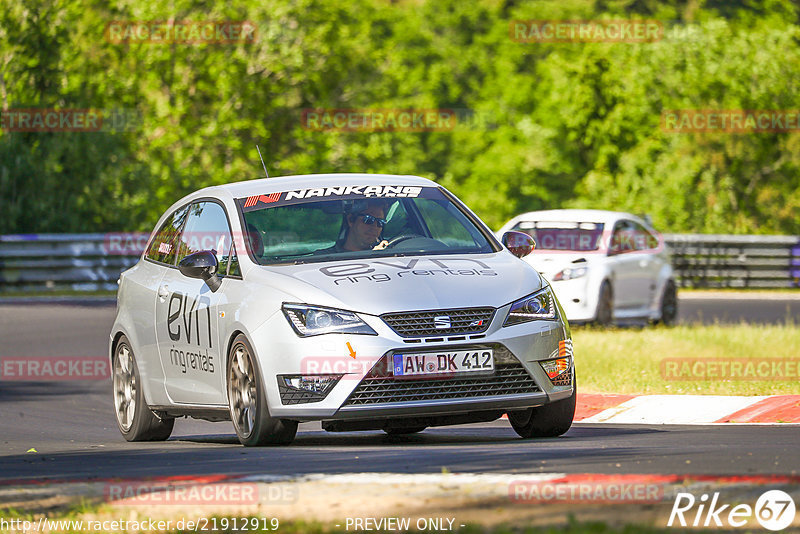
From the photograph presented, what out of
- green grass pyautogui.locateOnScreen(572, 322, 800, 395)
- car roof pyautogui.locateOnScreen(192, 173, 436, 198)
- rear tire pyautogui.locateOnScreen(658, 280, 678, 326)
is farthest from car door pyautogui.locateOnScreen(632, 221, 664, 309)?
car roof pyautogui.locateOnScreen(192, 173, 436, 198)

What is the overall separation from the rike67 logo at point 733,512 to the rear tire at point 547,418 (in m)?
3.25

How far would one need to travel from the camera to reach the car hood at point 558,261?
19766 mm

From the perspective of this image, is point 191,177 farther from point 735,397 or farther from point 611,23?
point 735,397

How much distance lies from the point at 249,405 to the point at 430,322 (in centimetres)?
125

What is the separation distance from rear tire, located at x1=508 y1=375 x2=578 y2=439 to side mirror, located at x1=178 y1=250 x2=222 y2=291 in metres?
2.04

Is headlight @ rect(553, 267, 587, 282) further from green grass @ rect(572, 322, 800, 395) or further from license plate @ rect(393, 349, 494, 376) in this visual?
license plate @ rect(393, 349, 494, 376)

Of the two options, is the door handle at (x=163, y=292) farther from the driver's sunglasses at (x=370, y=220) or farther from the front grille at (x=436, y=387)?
the front grille at (x=436, y=387)

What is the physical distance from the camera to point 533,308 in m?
8.78

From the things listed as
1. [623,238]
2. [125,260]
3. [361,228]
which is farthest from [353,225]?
[125,260]

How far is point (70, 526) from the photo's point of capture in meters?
5.82

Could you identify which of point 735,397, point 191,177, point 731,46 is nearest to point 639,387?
point 735,397

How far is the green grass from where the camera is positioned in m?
12.4

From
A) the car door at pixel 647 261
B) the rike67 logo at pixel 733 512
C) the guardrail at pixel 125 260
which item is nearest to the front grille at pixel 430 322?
the rike67 logo at pixel 733 512

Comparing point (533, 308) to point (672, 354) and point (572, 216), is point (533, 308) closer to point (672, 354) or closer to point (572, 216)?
point (672, 354)
